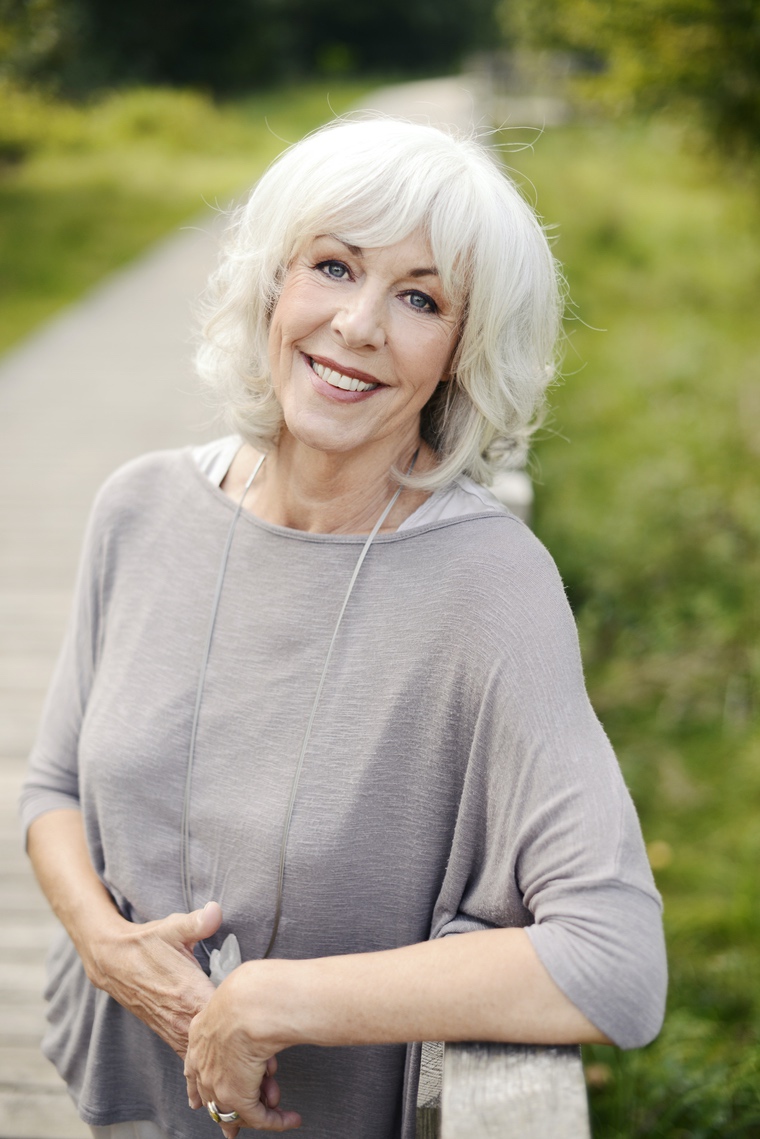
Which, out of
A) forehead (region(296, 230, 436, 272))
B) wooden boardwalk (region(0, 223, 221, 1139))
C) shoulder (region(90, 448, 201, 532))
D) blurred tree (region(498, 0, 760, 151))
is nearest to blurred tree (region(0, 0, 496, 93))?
wooden boardwalk (region(0, 223, 221, 1139))

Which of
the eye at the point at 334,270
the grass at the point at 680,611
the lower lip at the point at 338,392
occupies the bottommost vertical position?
the grass at the point at 680,611

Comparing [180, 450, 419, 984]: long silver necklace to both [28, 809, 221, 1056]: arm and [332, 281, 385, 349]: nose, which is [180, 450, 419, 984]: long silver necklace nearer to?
[28, 809, 221, 1056]: arm

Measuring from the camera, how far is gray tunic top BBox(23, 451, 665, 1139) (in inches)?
48.4

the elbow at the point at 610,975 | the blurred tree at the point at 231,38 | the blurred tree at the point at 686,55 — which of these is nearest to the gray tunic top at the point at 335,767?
the elbow at the point at 610,975

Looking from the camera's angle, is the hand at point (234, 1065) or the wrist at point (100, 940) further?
the wrist at point (100, 940)

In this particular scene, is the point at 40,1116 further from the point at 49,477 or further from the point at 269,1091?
the point at 49,477

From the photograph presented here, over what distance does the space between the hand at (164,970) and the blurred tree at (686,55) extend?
28.6ft

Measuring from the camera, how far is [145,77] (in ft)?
99.2

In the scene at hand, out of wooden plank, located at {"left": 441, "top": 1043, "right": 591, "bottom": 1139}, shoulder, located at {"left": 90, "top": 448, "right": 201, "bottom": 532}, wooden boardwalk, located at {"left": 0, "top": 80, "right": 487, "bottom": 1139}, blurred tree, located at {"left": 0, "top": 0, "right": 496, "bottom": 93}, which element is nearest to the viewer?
wooden plank, located at {"left": 441, "top": 1043, "right": 591, "bottom": 1139}

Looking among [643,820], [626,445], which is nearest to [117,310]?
[626,445]

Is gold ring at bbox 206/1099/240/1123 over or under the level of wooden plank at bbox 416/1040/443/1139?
under

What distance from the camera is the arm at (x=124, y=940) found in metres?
1.41

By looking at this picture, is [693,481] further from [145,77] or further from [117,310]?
[145,77]

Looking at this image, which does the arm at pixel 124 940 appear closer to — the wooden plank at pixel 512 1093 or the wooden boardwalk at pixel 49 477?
the wooden plank at pixel 512 1093
